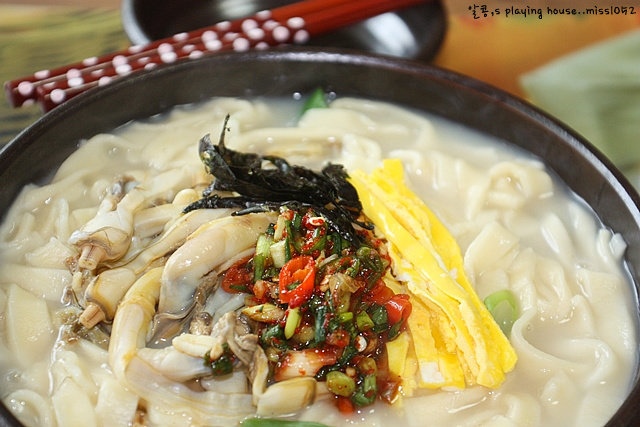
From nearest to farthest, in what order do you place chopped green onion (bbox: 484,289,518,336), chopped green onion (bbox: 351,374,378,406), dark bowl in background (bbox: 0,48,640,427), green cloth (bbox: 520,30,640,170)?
1. chopped green onion (bbox: 351,374,378,406)
2. chopped green onion (bbox: 484,289,518,336)
3. dark bowl in background (bbox: 0,48,640,427)
4. green cloth (bbox: 520,30,640,170)

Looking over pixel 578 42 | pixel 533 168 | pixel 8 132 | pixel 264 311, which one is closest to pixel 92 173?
pixel 8 132

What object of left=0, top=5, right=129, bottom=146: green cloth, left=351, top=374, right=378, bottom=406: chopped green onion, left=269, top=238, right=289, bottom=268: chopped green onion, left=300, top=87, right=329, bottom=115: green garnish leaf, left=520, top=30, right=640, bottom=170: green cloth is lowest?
left=520, top=30, right=640, bottom=170: green cloth

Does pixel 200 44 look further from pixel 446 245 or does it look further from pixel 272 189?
pixel 446 245

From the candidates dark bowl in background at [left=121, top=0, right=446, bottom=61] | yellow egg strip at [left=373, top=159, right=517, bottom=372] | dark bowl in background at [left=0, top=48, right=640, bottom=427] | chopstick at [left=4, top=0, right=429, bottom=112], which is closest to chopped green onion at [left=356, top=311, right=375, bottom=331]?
yellow egg strip at [left=373, top=159, right=517, bottom=372]

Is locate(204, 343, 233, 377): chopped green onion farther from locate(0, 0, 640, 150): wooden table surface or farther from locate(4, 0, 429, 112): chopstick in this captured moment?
locate(0, 0, 640, 150): wooden table surface

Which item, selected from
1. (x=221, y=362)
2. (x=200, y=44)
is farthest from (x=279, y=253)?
(x=200, y=44)

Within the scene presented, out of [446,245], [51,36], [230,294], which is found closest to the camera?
[230,294]

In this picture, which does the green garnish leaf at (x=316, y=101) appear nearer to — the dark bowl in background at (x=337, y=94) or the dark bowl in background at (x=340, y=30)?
the dark bowl in background at (x=337, y=94)
